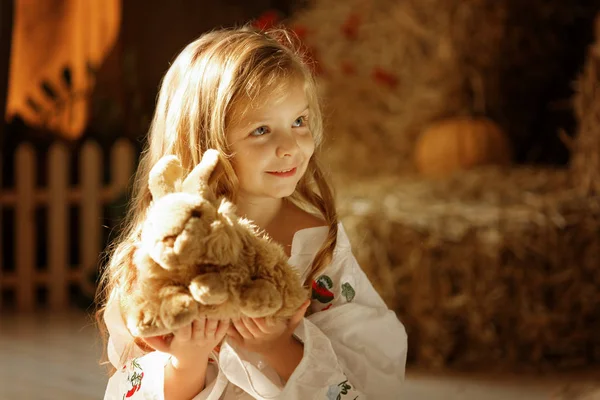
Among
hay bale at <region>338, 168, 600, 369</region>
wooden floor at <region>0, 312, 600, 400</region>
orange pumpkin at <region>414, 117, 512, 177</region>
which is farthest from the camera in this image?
orange pumpkin at <region>414, 117, 512, 177</region>

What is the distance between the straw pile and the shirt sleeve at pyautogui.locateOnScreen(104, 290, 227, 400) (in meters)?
2.52

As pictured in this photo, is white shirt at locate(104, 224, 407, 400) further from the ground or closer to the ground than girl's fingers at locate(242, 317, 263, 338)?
closer to the ground

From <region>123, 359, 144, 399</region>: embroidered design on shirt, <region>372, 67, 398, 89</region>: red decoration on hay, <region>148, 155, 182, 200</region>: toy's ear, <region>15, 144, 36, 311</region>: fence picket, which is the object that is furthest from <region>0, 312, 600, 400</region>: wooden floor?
<region>372, 67, 398, 89</region>: red decoration on hay

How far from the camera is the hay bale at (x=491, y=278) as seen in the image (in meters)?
2.88

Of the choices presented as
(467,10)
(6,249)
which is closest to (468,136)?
(467,10)

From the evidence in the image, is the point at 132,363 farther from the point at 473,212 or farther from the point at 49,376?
the point at 473,212

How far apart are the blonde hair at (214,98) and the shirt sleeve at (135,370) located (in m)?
0.07

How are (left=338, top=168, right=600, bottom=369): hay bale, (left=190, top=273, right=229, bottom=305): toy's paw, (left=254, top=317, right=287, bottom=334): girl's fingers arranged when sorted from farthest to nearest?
(left=338, top=168, right=600, bottom=369): hay bale
(left=254, top=317, right=287, bottom=334): girl's fingers
(left=190, top=273, right=229, bottom=305): toy's paw

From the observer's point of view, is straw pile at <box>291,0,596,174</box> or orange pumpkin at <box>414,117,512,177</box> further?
straw pile at <box>291,0,596,174</box>

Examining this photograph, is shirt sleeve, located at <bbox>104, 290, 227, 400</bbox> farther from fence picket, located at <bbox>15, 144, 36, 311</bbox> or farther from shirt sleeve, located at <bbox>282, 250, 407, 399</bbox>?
fence picket, located at <bbox>15, 144, 36, 311</bbox>

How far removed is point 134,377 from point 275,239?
0.35 metres

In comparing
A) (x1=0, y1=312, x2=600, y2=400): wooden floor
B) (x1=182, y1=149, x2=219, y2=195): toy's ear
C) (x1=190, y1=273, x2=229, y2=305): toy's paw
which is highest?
(x1=182, y1=149, x2=219, y2=195): toy's ear

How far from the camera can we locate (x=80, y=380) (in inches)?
112

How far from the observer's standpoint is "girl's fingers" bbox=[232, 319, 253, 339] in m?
1.27
